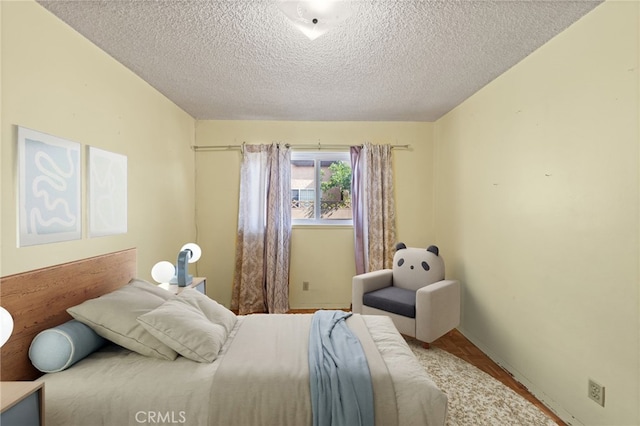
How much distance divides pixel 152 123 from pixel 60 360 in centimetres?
209

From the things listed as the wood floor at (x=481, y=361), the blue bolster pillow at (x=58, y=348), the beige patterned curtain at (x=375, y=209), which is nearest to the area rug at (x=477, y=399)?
the wood floor at (x=481, y=361)

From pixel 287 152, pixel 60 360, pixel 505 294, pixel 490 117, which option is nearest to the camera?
pixel 60 360

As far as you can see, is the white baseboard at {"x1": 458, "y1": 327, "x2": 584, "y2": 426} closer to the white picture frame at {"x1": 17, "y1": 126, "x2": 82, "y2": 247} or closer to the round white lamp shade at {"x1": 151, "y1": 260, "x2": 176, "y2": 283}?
the round white lamp shade at {"x1": 151, "y1": 260, "x2": 176, "y2": 283}

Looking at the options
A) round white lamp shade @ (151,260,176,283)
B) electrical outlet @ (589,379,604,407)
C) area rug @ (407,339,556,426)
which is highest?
round white lamp shade @ (151,260,176,283)

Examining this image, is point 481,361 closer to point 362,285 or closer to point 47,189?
point 362,285

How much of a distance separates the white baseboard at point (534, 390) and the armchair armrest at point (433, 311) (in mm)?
371

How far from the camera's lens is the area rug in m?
1.83

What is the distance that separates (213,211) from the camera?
3787 mm

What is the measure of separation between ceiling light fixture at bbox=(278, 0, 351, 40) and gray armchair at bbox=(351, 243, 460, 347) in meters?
2.19

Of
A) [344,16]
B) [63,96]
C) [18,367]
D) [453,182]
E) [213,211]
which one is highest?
[344,16]

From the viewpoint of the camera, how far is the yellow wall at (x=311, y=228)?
148 inches

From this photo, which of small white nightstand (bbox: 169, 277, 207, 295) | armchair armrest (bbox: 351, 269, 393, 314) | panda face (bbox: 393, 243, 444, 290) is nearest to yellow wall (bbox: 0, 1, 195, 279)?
small white nightstand (bbox: 169, 277, 207, 295)

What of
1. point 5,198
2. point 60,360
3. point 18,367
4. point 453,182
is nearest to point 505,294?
point 453,182

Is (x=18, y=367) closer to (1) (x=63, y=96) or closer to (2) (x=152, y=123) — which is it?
(1) (x=63, y=96)
